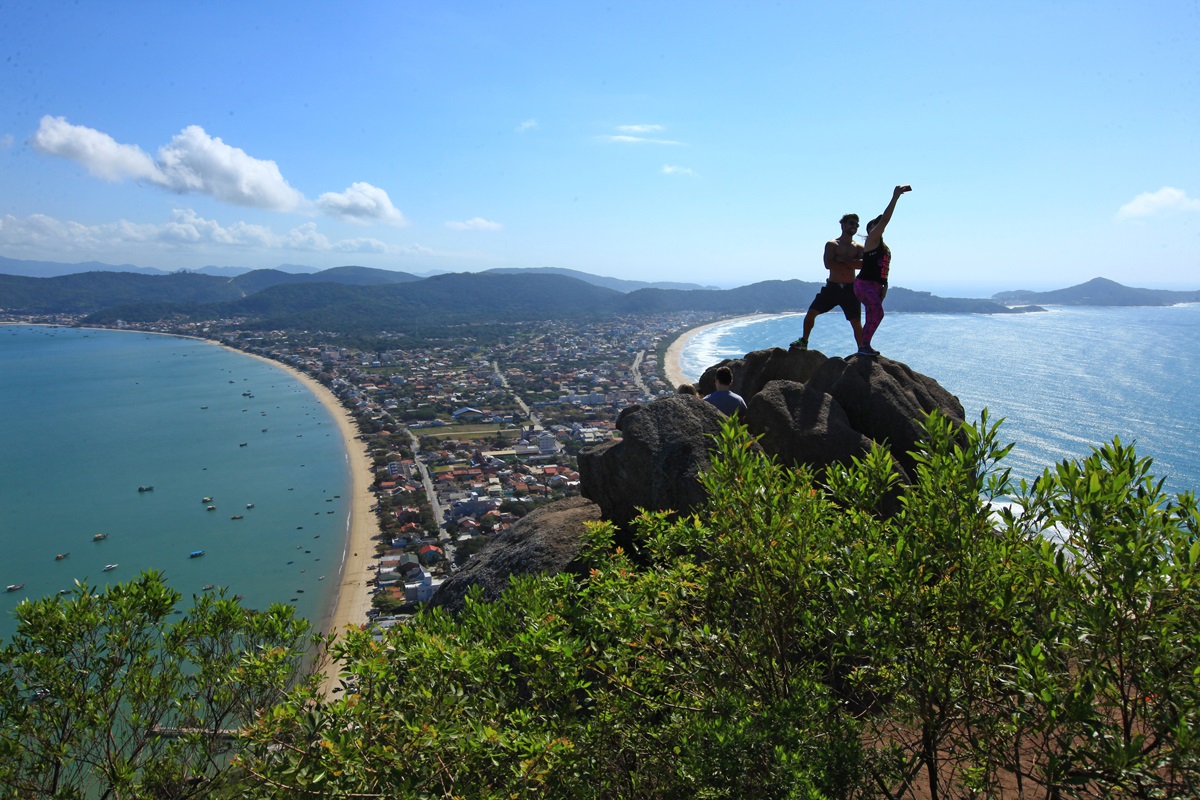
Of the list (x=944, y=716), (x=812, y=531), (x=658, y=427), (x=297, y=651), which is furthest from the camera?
(x=658, y=427)

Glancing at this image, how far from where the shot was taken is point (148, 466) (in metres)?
45.6

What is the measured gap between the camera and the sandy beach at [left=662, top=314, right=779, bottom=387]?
66825mm

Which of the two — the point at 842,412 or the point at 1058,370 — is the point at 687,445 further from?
the point at 1058,370

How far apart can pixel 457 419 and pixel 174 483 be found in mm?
23187

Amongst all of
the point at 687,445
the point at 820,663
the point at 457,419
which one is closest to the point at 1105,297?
the point at 457,419

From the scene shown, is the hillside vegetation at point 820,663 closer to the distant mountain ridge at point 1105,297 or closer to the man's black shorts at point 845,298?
the man's black shorts at point 845,298

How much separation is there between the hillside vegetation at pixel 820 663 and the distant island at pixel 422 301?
5090 inches

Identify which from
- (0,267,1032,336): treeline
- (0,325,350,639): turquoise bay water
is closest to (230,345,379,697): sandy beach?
(0,325,350,639): turquoise bay water

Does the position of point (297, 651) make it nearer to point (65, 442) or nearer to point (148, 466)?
point (148, 466)

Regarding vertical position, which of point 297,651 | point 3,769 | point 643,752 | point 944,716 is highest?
point 944,716

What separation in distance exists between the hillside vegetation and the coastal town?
1.60m

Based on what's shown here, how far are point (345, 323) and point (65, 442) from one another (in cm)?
8873

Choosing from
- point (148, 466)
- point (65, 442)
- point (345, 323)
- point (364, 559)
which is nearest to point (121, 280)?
point (345, 323)

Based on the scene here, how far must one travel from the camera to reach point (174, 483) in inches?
1654
